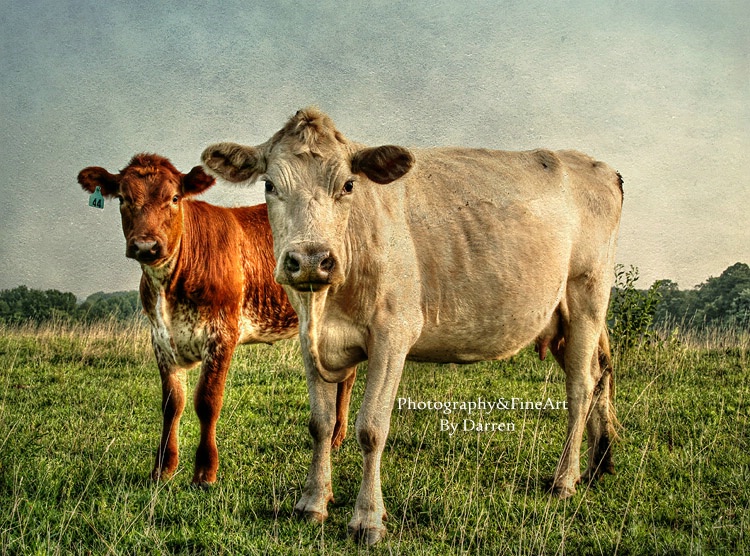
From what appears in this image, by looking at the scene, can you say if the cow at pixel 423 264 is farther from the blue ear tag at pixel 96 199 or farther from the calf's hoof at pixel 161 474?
the blue ear tag at pixel 96 199

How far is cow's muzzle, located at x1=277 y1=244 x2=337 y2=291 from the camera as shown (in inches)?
206

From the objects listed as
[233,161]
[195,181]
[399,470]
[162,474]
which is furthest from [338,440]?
[233,161]

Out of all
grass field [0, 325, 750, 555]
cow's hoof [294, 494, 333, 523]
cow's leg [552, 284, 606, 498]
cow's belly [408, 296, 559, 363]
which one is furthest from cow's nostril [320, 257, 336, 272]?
cow's leg [552, 284, 606, 498]

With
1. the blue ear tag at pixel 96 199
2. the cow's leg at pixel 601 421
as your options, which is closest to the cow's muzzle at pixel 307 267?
the blue ear tag at pixel 96 199

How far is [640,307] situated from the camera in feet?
42.4

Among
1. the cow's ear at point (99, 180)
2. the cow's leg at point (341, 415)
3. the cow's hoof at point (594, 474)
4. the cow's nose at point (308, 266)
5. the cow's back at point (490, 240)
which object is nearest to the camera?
the cow's nose at point (308, 266)

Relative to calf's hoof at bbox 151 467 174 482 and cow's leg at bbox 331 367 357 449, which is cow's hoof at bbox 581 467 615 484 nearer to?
cow's leg at bbox 331 367 357 449

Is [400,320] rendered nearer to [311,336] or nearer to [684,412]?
[311,336]

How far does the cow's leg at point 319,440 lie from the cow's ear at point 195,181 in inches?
108

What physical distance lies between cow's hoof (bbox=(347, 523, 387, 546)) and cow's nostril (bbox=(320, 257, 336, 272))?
2.01 meters

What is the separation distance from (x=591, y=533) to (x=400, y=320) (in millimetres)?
2350

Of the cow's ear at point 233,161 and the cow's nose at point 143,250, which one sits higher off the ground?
the cow's ear at point 233,161

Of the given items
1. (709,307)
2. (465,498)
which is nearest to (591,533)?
(465,498)

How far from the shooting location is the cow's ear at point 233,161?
20.2 feet
